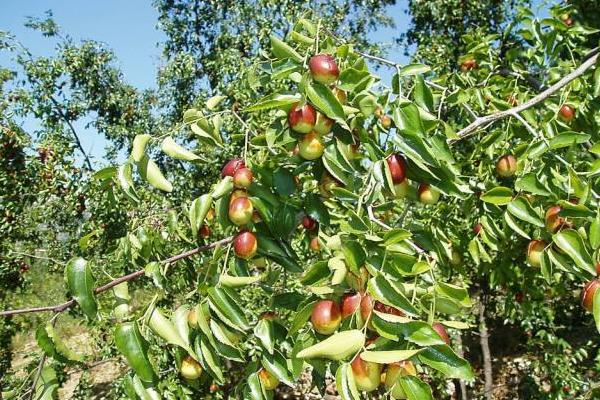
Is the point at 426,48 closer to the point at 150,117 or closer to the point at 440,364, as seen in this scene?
the point at 150,117

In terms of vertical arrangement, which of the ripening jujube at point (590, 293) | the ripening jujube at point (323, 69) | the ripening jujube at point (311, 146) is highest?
the ripening jujube at point (323, 69)

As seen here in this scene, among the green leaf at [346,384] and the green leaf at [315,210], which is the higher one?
the green leaf at [315,210]

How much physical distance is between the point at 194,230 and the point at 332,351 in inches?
18.6

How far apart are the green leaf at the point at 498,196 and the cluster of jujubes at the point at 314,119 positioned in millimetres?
502

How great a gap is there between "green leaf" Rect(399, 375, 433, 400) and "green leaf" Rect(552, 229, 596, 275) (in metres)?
0.49

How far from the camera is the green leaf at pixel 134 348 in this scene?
97cm

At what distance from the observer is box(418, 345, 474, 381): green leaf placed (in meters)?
0.79

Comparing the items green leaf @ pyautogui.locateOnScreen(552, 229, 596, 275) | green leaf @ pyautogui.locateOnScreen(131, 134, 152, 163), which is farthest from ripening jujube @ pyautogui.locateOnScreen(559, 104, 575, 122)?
green leaf @ pyautogui.locateOnScreen(131, 134, 152, 163)

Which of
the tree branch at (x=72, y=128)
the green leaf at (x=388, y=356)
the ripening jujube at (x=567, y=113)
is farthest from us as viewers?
the tree branch at (x=72, y=128)

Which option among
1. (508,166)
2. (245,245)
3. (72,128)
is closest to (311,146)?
(245,245)

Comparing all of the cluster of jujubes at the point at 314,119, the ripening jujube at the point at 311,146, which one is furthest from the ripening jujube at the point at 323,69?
the ripening jujube at the point at 311,146

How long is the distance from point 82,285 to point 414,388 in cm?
70

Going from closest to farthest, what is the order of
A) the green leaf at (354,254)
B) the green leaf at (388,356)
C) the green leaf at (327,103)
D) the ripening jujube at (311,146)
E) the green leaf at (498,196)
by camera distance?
the green leaf at (388,356)
the green leaf at (354,254)
the green leaf at (327,103)
the ripening jujube at (311,146)
the green leaf at (498,196)

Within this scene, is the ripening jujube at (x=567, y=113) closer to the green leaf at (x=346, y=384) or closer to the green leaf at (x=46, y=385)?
the green leaf at (x=346, y=384)
